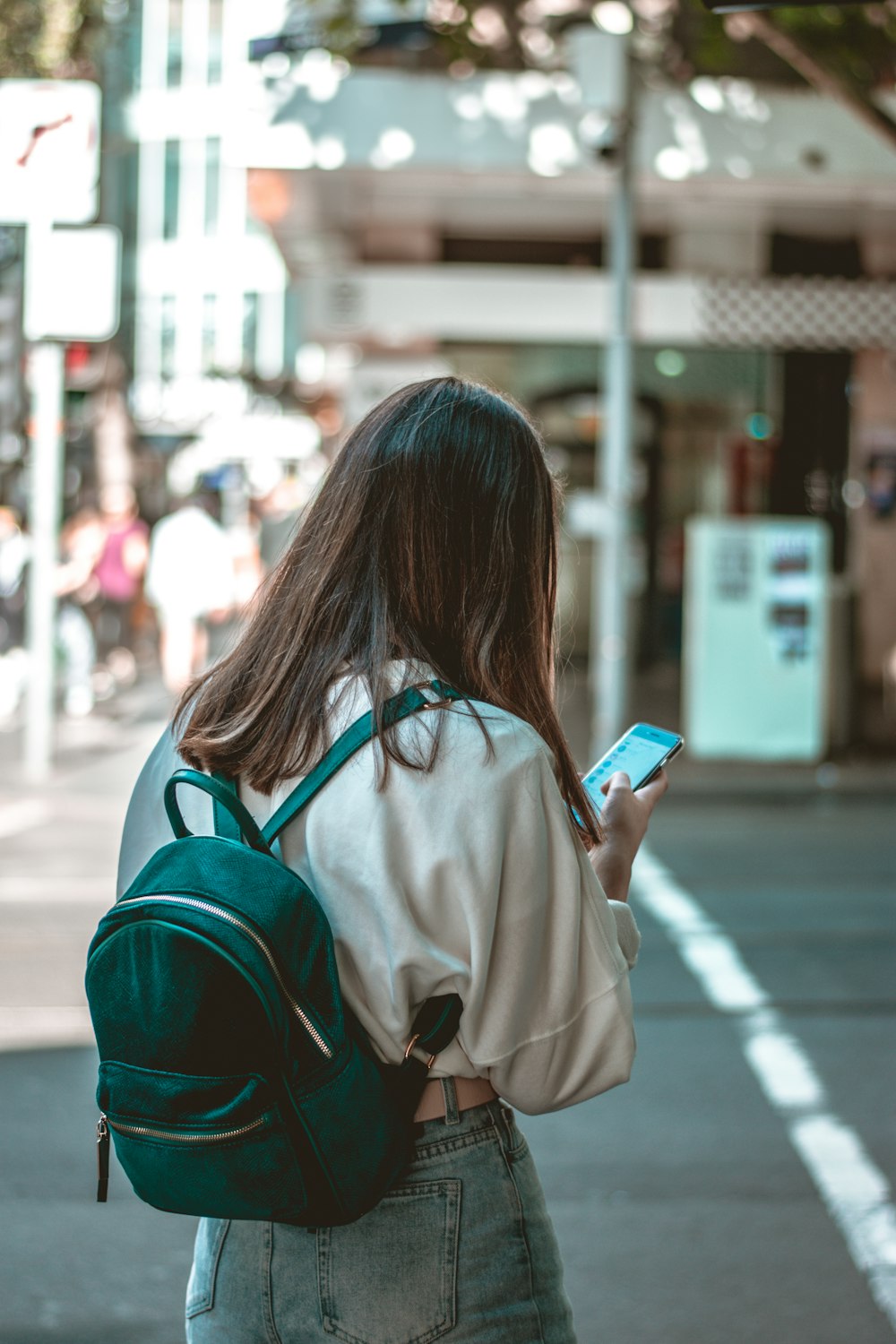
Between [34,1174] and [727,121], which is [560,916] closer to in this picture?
[34,1174]

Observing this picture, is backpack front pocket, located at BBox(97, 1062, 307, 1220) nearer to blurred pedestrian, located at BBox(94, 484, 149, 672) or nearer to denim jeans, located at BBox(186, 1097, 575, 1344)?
denim jeans, located at BBox(186, 1097, 575, 1344)

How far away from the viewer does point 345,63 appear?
14.4 meters

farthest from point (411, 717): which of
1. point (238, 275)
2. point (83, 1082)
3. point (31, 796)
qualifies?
point (238, 275)

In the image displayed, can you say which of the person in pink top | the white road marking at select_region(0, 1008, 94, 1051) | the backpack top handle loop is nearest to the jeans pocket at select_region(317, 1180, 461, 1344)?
the backpack top handle loop

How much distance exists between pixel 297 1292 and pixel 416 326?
45.0ft

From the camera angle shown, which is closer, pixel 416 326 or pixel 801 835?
pixel 801 835

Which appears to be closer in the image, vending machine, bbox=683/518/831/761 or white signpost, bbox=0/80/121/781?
white signpost, bbox=0/80/121/781

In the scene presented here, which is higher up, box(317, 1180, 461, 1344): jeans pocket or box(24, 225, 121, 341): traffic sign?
box(24, 225, 121, 341): traffic sign

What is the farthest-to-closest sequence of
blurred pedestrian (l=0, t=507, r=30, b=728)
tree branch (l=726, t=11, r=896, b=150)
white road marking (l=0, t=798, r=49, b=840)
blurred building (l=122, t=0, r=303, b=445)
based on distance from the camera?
blurred building (l=122, t=0, r=303, b=445) < blurred pedestrian (l=0, t=507, r=30, b=728) < white road marking (l=0, t=798, r=49, b=840) < tree branch (l=726, t=11, r=896, b=150)

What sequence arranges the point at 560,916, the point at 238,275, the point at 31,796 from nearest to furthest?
the point at 560,916, the point at 31,796, the point at 238,275

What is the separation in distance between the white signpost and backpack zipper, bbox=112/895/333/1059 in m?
10.2

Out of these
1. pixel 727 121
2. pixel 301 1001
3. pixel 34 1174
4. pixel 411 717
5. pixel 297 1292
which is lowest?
pixel 34 1174

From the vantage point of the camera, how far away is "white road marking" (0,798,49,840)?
387 inches

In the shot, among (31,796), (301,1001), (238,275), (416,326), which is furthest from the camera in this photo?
(238,275)
